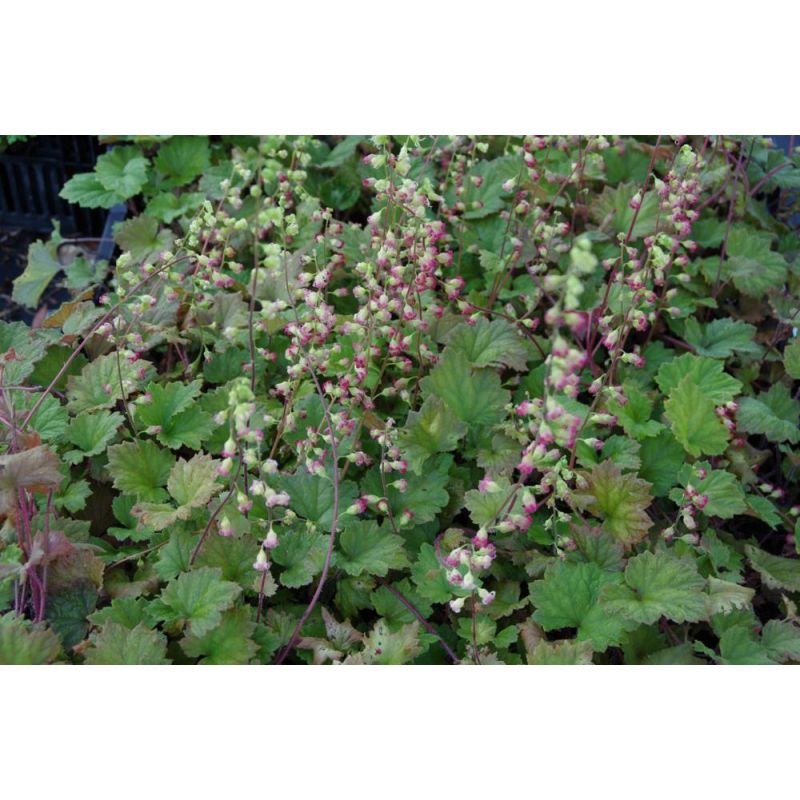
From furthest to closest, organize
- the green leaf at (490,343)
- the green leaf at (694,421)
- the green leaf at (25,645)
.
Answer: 1. the green leaf at (490,343)
2. the green leaf at (694,421)
3. the green leaf at (25,645)

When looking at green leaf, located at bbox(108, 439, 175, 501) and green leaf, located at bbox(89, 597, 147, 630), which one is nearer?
green leaf, located at bbox(89, 597, 147, 630)

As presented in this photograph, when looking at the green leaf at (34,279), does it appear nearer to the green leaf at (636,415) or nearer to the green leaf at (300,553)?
the green leaf at (300,553)

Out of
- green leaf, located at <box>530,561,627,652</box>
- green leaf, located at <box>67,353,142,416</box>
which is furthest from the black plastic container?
green leaf, located at <box>530,561,627,652</box>

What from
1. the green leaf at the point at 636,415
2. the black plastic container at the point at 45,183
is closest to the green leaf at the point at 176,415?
the green leaf at the point at 636,415

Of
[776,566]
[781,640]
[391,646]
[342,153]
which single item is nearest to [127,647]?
[391,646]

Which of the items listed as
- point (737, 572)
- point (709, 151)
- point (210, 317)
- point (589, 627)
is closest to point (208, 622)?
point (589, 627)

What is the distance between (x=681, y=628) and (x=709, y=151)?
66.1 inches

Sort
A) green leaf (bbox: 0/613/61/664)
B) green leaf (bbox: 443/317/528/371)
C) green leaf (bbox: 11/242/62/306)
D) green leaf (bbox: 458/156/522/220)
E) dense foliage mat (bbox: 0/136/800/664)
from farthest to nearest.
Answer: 1. green leaf (bbox: 11/242/62/306)
2. green leaf (bbox: 458/156/522/220)
3. green leaf (bbox: 443/317/528/371)
4. dense foliage mat (bbox: 0/136/800/664)
5. green leaf (bbox: 0/613/61/664)

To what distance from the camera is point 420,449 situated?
1.97 m

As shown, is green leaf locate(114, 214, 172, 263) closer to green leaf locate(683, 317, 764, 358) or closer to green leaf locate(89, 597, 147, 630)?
green leaf locate(89, 597, 147, 630)

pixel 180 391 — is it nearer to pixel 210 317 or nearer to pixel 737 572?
pixel 210 317

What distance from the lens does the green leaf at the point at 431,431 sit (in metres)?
1.98

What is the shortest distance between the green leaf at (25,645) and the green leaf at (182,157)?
1769mm

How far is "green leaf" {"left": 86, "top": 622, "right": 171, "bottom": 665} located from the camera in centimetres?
159
